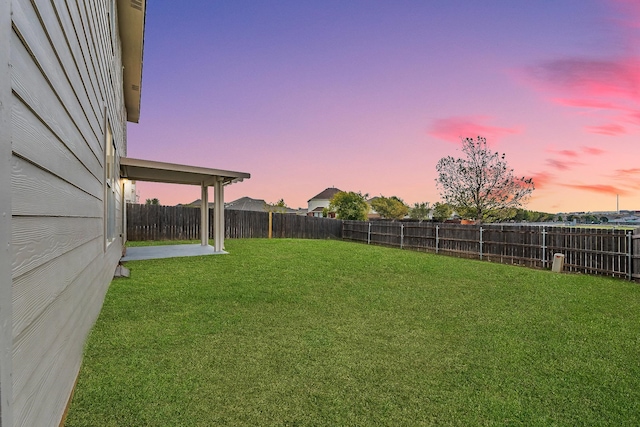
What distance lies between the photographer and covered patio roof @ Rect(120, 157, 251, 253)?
8688 millimetres

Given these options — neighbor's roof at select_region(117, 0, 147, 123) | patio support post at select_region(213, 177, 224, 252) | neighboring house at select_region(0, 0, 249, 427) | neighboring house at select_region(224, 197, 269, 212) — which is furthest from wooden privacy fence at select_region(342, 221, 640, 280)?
neighboring house at select_region(224, 197, 269, 212)

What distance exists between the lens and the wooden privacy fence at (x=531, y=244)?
7551mm

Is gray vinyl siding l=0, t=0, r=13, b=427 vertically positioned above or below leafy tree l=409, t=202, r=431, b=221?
below

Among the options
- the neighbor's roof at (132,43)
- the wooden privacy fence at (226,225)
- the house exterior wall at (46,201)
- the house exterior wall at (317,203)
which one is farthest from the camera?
the house exterior wall at (317,203)

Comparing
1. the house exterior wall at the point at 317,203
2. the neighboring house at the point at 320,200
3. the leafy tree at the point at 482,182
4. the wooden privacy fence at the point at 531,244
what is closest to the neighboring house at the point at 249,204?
the neighboring house at the point at 320,200

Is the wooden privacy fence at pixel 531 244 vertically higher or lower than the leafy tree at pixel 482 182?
lower

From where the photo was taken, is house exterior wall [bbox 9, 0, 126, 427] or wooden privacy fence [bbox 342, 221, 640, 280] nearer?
house exterior wall [bbox 9, 0, 126, 427]

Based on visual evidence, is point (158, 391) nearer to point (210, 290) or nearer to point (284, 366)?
point (284, 366)

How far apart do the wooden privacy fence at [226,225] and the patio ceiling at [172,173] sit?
3789mm

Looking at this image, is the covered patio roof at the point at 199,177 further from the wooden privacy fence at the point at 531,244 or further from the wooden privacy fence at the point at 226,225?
the wooden privacy fence at the point at 531,244

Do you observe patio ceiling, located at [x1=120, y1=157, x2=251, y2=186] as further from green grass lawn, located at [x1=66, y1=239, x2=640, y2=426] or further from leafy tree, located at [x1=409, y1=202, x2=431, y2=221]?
leafy tree, located at [x1=409, y1=202, x2=431, y2=221]

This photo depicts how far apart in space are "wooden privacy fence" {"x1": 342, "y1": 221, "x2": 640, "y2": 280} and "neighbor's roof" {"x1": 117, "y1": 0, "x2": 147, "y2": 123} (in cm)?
1070

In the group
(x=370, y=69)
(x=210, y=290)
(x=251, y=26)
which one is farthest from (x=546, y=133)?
(x=210, y=290)

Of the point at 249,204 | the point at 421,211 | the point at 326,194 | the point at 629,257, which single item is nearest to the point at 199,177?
the point at 629,257
